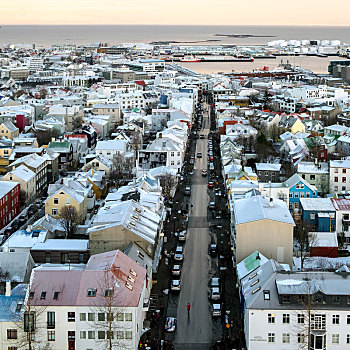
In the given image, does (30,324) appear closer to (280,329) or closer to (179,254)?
(280,329)

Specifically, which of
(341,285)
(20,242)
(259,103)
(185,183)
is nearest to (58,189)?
Result: (20,242)

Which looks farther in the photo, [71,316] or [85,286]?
[85,286]

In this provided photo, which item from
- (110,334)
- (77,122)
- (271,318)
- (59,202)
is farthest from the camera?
(77,122)

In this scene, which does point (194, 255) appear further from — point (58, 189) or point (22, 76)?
point (22, 76)

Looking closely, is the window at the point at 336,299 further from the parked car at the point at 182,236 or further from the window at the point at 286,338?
the parked car at the point at 182,236

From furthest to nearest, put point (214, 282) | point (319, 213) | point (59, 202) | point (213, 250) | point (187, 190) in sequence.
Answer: point (187, 190) < point (59, 202) < point (319, 213) < point (213, 250) < point (214, 282)

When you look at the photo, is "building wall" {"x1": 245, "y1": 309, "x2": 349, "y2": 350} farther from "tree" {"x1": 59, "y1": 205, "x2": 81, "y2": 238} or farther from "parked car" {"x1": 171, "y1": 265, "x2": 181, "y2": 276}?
"tree" {"x1": 59, "y1": 205, "x2": 81, "y2": 238}

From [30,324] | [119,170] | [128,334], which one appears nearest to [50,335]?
[30,324]

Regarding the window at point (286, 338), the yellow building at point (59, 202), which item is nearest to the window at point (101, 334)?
the window at point (286, 338)
